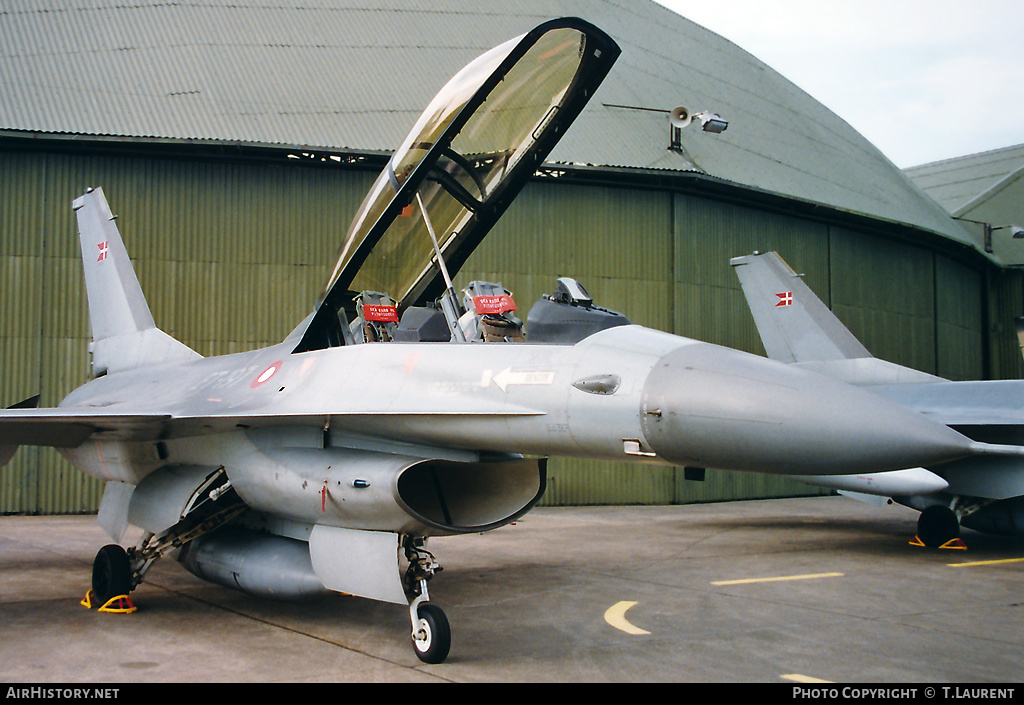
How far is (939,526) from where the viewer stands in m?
9.35

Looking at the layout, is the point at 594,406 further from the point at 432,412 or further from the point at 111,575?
the point at 111,575

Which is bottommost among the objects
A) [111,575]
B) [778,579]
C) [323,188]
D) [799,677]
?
[778,579]

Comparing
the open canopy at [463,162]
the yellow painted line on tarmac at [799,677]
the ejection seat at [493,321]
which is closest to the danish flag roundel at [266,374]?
the open canopy at [463,162]

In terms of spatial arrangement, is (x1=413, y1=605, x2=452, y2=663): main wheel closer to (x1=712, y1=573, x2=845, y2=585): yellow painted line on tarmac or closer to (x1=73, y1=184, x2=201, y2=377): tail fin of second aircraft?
(x1=712, y1=573, x2=845, y2=585): yellow painted line on tarmac

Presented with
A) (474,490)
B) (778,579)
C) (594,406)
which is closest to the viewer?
(594,406)

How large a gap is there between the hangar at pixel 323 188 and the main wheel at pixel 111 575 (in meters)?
6.08

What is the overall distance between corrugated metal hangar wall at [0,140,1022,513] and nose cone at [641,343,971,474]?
31.2 feet

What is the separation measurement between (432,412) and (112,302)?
5.35m

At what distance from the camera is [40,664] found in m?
4.34

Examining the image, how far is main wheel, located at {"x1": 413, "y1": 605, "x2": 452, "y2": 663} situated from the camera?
434 centimetres

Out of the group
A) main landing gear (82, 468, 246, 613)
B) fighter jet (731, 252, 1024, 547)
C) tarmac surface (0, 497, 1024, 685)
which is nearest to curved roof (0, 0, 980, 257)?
fighter jet (731, 252, 1024, 547)

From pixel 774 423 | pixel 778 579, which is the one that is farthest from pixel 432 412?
pixel 778 579
